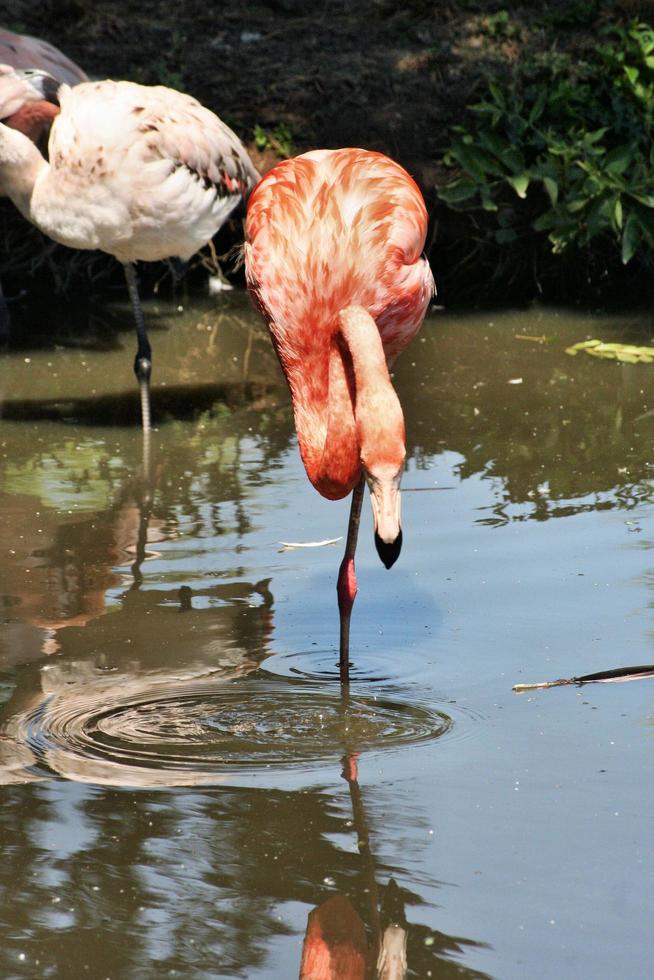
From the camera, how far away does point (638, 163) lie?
7.50m

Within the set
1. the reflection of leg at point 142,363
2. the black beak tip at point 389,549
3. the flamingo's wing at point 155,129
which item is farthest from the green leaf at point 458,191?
the black beak tip at point 389,549

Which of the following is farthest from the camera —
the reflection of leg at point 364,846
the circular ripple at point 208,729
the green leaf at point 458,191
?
the green leaf at point 458,191

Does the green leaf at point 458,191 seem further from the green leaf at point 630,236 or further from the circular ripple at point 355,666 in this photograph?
the circular ripple at point 355,666

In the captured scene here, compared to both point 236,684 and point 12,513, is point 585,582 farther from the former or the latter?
point 12,513

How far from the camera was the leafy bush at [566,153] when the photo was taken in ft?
23.9

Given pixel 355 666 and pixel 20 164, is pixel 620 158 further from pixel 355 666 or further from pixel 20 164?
pixel 355 666

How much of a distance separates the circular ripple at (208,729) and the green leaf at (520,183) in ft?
14.2

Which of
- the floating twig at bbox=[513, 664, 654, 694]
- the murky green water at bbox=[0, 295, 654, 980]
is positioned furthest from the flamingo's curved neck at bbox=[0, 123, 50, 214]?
the floating twig at bbox=[513, 664, 654, 694]

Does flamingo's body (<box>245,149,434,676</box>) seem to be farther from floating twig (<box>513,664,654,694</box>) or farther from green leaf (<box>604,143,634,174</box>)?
green leaf (<box>604,143,634,174</box>)

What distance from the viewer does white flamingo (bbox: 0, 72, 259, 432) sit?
557 centimetres

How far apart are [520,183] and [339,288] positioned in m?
4.02

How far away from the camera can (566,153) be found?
743 centimetres

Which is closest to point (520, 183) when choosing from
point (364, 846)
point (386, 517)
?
point (386, 517)

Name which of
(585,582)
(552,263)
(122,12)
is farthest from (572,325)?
(122,12)
